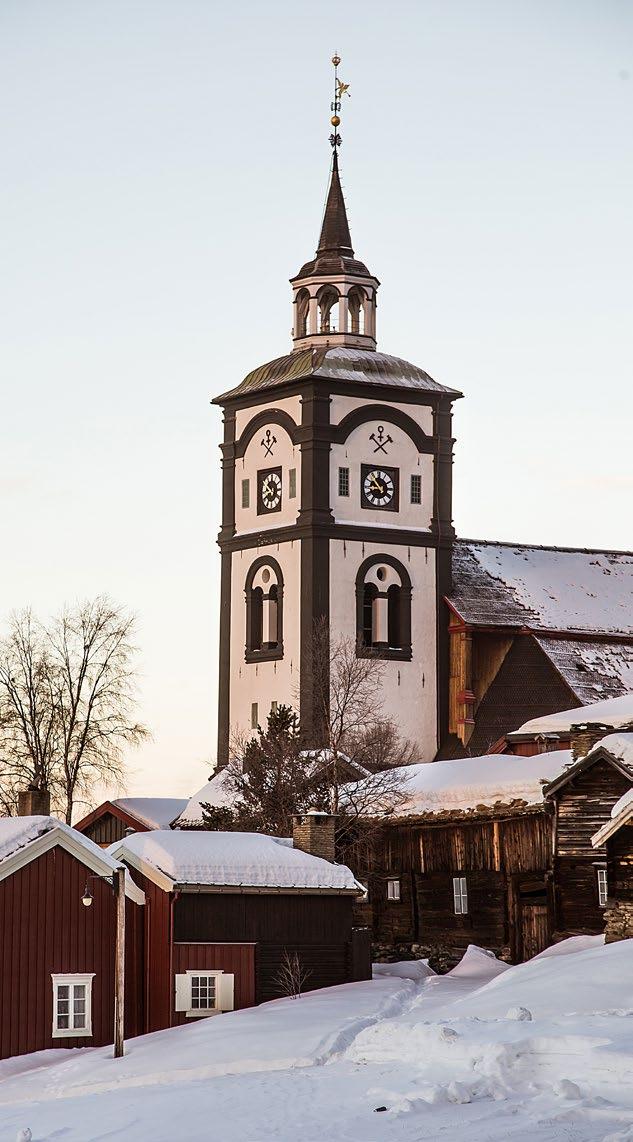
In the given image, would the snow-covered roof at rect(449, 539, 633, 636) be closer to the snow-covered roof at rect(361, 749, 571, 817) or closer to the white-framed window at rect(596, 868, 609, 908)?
the snow-covered roof at rect(361, 749, 571, 817)

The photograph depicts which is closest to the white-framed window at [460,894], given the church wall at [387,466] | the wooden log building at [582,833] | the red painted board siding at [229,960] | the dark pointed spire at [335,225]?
the wooden log building at [582,833]

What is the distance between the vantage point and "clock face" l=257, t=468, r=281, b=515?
248ft

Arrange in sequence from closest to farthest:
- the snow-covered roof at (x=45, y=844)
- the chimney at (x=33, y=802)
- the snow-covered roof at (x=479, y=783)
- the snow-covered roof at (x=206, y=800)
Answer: the snow-covered roof at (x=45, y=844) < the chimney at (x=33, y=802) < the snow-covered roof at (x=479, y=783) < the snow-covered roof at (x=206, y=800)

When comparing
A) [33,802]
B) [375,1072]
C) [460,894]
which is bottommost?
[375,1072]

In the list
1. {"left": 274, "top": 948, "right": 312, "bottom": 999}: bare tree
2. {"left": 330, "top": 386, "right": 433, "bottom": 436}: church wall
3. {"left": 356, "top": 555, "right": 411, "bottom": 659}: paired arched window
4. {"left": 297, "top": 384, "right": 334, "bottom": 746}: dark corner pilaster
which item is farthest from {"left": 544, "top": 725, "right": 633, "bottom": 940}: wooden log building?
{"left": 330, "top": 386, "right": 433, "bottom": 436}: church wall

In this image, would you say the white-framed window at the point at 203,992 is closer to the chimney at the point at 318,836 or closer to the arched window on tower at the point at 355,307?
the chimney at the point at 318,836

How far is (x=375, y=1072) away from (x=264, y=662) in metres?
45.1

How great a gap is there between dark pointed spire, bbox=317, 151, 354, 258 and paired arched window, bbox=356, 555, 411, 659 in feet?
41.1

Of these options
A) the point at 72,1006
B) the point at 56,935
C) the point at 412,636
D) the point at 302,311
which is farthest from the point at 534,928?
the point at 302,311

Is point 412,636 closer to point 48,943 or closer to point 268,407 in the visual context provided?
point 268,407

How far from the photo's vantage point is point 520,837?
48.9 metres

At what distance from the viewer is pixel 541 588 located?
77.9 meters

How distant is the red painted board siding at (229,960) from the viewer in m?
41.1

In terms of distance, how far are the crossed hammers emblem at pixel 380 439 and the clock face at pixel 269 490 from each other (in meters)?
3.44
